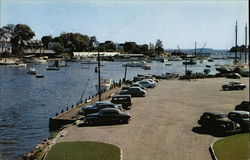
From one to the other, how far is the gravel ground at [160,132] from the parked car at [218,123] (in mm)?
1172

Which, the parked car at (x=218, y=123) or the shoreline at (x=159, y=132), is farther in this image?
the parked car at (x=218, y=123)

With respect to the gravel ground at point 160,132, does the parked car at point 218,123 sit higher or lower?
higher

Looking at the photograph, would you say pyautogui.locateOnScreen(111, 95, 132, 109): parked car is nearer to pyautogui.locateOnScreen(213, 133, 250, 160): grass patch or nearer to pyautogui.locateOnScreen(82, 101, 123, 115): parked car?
pyautogui.locateOnScreen(82, 101, 123, 115): parked car

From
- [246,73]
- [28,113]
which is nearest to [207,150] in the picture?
[28,113]

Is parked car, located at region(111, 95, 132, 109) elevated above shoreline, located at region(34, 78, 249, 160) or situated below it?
above

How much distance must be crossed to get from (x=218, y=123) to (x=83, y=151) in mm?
10925

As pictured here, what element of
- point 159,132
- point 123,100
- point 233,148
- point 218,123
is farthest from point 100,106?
point 233,148

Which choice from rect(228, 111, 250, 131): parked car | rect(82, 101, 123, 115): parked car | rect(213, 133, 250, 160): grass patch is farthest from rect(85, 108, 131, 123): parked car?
rect(213, 133, 250, 160): grass patch

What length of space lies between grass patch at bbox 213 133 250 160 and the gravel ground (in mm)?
718

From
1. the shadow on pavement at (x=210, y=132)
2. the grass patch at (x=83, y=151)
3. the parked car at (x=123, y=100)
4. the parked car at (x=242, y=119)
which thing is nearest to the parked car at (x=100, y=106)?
the parked car at (x=123, y=100)

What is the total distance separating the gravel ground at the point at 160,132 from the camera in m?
23.1

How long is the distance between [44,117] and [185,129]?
2204 cm

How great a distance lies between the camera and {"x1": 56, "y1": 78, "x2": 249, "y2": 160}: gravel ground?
23141mm

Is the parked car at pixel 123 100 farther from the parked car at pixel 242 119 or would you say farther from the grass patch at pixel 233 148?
the grass patch at pixel 233 148
